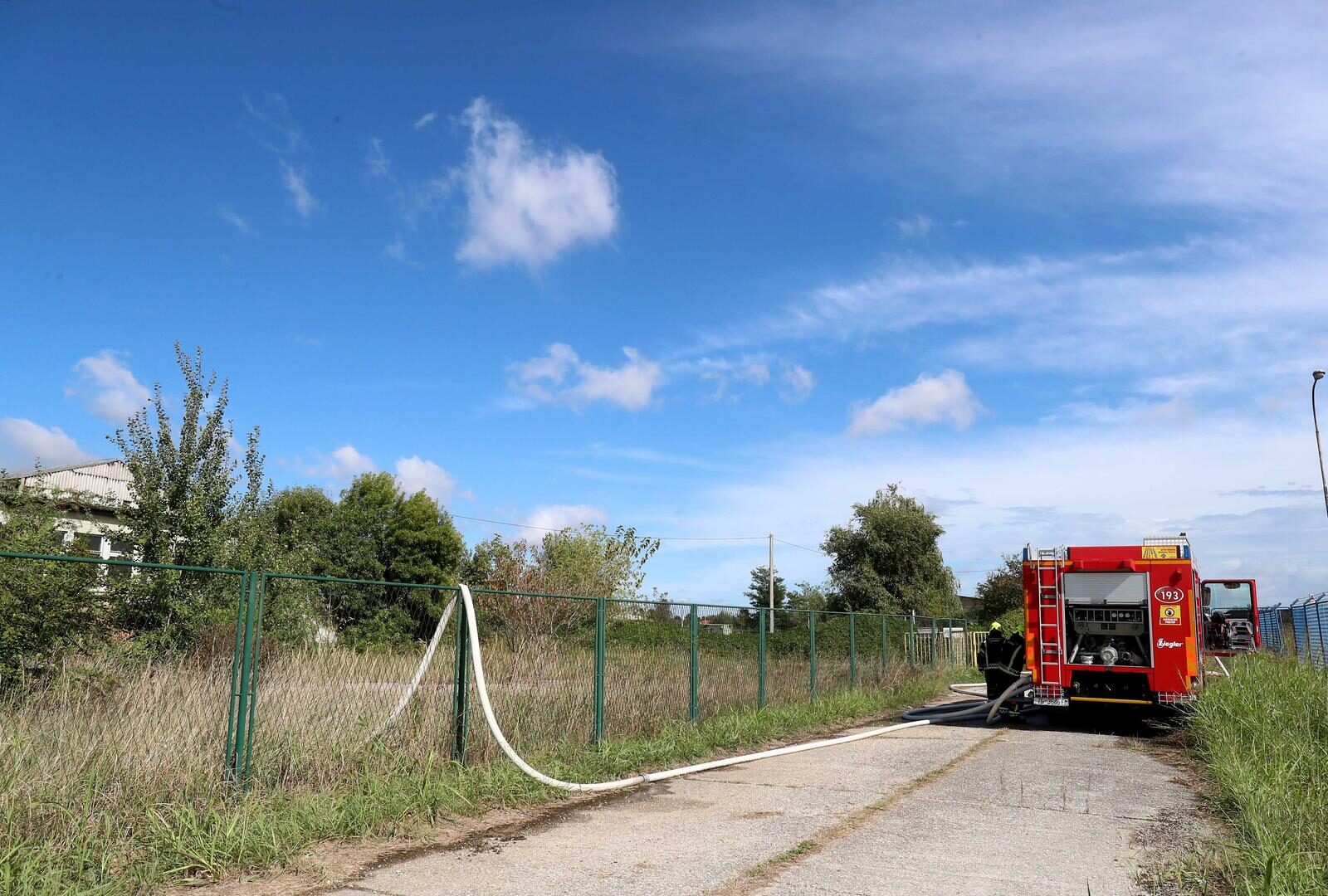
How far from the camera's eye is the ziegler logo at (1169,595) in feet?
46.4

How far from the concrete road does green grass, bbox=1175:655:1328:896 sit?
49cm

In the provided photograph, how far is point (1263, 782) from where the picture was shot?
7.94m

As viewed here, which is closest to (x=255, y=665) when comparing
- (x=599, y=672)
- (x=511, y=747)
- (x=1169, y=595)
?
(x=511, y=747)

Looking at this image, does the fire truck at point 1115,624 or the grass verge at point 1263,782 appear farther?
the fire truck at point 1115,624

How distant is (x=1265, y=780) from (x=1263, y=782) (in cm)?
19

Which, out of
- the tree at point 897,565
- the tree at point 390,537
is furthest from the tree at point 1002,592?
the tree at point 390,537

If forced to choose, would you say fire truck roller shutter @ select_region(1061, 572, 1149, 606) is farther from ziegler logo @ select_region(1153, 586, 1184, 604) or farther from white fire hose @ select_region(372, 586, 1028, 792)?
white fire hose @ select_region(372, 586, 1028, 792)

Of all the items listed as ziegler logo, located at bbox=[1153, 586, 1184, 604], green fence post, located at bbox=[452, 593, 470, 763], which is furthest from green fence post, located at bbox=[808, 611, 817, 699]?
green fence post, located at bbox=[452, 593, 470, 763]

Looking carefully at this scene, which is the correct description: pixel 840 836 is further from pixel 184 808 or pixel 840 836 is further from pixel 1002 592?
pixel 1002 592

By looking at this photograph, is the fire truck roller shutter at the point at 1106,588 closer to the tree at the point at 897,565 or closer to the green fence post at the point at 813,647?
the green fence post at the point at 813,647

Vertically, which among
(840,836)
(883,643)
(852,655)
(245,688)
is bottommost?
(840,836)

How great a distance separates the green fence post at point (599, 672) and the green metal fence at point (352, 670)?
0.02 m

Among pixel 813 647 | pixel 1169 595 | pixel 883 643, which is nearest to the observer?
pixel 1169 595

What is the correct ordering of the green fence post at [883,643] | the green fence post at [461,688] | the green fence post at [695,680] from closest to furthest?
the green fence post at [461,688], the green fence post at [695,680], the green fence post at [883,643]
